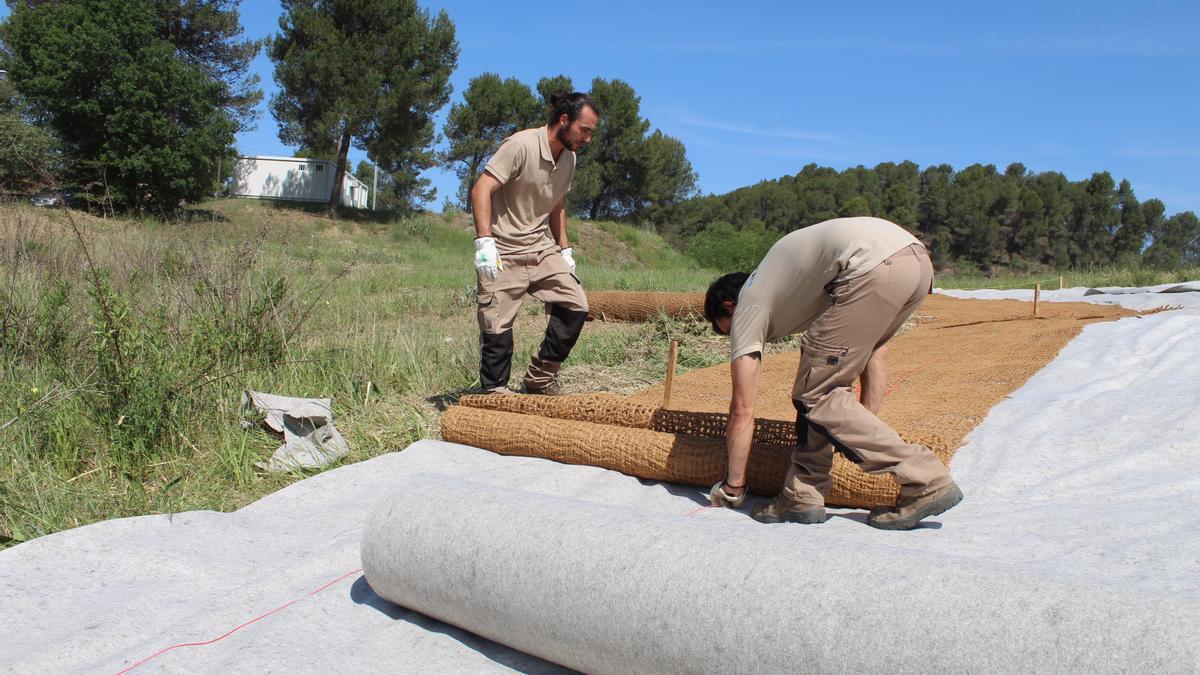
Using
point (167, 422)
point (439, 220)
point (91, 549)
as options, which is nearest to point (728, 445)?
point (91, 549)

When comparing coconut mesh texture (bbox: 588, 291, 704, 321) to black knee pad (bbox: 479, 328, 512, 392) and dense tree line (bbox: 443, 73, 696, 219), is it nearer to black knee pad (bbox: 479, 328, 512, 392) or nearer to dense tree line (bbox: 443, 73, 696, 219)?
black knee pad (bbox: 479, 328, 512, 392)

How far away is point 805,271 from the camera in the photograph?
2.76 m

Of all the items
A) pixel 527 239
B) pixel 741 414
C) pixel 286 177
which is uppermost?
pixel 286 177

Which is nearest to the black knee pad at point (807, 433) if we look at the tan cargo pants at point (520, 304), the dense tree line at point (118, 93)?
the tan cargo pants at point (520, 304)

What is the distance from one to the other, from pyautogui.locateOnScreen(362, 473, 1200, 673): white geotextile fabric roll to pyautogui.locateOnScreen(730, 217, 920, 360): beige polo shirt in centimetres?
81

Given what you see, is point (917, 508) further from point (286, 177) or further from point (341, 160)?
point (286, 177)

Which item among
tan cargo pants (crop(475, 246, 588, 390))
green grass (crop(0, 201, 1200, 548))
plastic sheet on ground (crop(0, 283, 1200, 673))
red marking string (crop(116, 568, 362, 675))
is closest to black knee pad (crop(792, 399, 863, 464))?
plastic sheet on ground (crop(0, 283, 1200, 673))

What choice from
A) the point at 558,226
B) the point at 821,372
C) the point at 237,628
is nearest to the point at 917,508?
the point at 821,372

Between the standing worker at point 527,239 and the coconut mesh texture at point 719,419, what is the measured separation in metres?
0.43

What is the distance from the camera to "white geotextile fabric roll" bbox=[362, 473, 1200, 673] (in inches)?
58.4

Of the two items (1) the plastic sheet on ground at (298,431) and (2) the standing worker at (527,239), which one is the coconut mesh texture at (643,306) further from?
(1) the plastic sheet on ground at (298,431)

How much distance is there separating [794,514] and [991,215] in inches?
1744

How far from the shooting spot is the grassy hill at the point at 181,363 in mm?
3541

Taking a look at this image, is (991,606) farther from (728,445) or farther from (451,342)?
(451,342)
